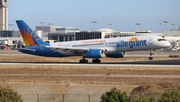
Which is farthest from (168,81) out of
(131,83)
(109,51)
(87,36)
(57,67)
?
(87,36)

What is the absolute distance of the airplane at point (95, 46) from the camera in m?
60.3

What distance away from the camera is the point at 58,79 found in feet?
133

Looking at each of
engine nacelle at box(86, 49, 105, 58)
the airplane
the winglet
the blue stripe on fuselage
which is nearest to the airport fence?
engine nacelle at box(86, 49, 105, 58)

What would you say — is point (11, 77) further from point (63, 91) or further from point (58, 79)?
point (63, 91)

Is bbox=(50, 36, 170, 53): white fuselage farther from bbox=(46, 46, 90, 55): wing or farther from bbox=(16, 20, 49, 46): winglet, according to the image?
bbox=(16, 20, 49, 46): winglet

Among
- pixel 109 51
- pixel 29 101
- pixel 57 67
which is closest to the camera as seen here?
pixel 29 101

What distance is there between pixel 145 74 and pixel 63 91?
38.5 feet

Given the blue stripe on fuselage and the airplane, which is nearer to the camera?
the airplane

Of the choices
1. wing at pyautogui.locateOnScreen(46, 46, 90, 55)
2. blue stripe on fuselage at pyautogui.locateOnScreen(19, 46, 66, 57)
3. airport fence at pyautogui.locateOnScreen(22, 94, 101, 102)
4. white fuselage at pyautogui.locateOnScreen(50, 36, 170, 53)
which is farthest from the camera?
blue stripe on fuselage at pyautogui.locateOnScreen(19, 46, 66, 57)

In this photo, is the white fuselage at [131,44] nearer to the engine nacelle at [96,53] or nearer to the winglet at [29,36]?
the engine nacelle at [96,53]

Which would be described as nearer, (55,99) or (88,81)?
(55,99)

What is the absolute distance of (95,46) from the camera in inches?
2462

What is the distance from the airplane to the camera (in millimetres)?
60344

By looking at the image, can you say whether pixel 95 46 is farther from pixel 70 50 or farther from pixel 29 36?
pixel 29 36
